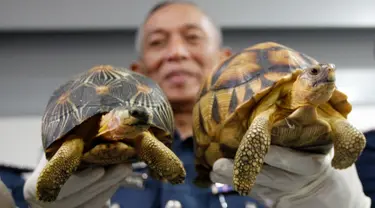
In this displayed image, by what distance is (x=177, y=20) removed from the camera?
5.42ft

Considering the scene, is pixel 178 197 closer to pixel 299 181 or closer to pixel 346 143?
pixel 299 181

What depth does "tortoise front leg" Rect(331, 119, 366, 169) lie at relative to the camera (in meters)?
0.77

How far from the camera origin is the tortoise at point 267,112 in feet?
2.43

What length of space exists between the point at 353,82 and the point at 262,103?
5.11ft

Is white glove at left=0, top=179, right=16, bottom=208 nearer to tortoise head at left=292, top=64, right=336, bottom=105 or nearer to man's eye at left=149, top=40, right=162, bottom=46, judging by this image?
tortoise head at left=292, top=64, right=336, bottom=105

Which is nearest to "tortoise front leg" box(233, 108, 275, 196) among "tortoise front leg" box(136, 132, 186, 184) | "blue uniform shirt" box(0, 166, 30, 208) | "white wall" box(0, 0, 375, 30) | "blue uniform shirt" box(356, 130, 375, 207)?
"tortoise front leg" box(136, 132, 186, 184)

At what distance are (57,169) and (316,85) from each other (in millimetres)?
429

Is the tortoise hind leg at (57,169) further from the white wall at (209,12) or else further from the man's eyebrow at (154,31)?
the white wall at (209,12)

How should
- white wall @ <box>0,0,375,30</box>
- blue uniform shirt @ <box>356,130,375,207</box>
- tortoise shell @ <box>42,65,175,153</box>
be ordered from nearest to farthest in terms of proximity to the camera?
tortoise shell @ <box>42,65,175,153</box>
blue uniform shirt @ <box>356,130,375,207</box>
white wall @ <box>0,0,375,30</box>

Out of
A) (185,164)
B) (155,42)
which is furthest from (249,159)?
(155,42)

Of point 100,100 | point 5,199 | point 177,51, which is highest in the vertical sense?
point 100,100

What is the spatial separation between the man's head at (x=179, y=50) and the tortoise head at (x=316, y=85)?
0.84 metres

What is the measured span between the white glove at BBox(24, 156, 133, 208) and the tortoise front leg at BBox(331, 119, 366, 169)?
375mm

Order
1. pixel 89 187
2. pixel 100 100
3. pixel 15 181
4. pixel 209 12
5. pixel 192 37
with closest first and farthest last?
pixel 100 100 → pixel 89 187 → pixel 15 181 → pixel 192 37 → pixel 209 12
